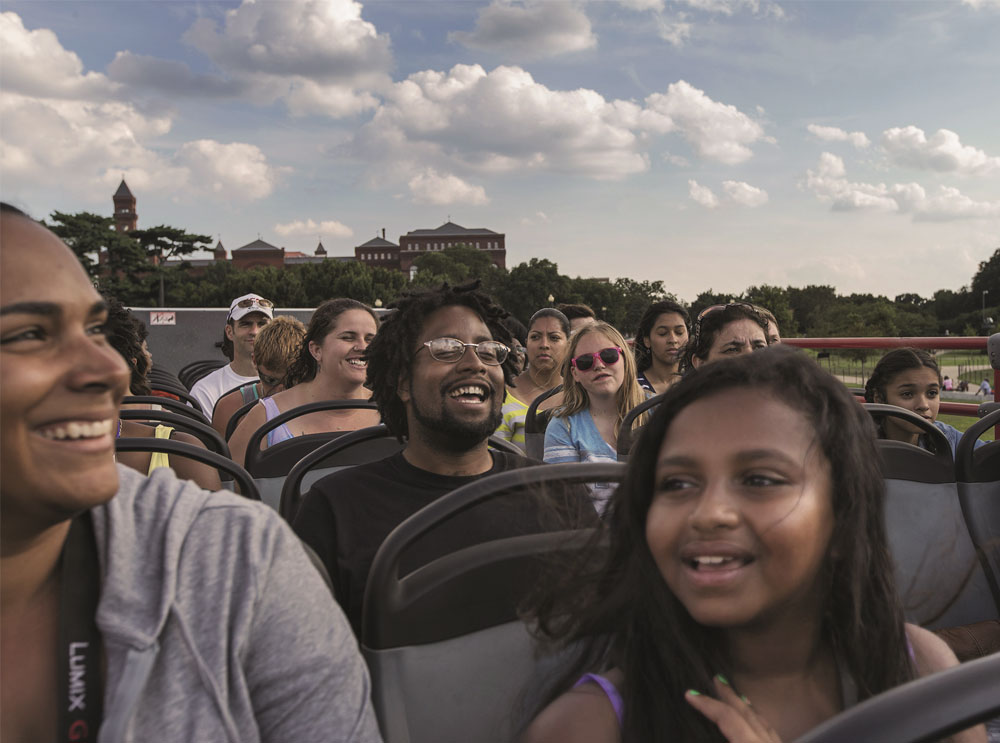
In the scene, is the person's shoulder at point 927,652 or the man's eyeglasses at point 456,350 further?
the man's eyeglasses at point 456,350

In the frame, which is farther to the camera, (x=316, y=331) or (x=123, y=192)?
(x=123, y=192)

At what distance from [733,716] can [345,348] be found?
11.6 ft

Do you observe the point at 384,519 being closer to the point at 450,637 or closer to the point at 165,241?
the point at 450,637

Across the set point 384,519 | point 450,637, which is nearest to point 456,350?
point 384,519

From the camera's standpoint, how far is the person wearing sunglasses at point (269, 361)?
534 cm

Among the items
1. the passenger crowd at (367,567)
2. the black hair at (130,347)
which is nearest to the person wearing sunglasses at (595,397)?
the passenger crowd at (367,567)

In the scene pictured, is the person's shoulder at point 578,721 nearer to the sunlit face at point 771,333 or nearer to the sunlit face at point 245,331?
the sunlit face at point 771,333

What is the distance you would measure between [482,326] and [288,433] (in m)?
1.51

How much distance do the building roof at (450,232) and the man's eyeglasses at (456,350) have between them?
135248 millimetres

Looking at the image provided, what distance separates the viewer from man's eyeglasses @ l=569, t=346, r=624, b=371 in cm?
420

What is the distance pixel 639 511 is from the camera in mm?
1546

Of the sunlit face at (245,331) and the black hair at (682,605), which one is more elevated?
the sunlit face at (245,331)

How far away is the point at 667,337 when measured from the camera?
17.6ft

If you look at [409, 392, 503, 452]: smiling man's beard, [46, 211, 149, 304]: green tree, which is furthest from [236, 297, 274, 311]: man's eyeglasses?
[46, 211, 149, 304]: green tree
